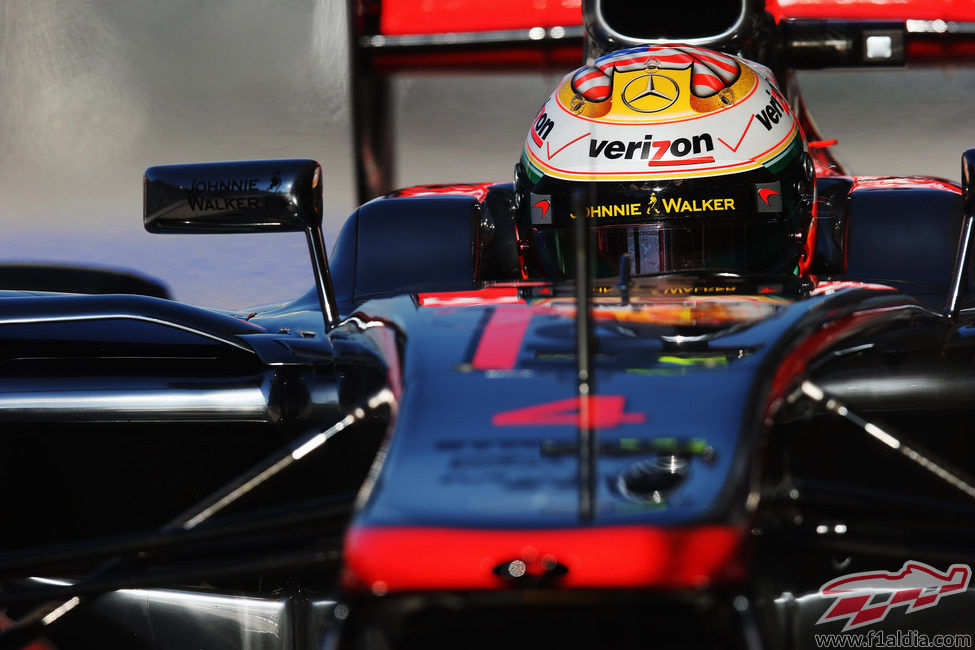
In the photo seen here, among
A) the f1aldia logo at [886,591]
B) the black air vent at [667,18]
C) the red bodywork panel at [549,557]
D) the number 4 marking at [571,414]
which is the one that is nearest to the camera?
the red bodywork panel at [549,557]

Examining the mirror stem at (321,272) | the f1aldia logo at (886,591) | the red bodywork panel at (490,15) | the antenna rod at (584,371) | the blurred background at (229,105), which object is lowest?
the blurred background at (229,105)

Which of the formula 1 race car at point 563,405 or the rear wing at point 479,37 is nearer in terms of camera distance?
the formula 1 race car at point 563,405

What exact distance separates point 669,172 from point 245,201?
2.65 feet

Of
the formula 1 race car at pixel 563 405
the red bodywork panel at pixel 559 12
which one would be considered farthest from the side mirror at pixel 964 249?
A: the red bodywork panel at pixel 559 12

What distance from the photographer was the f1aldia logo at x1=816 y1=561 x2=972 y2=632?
7.34 feet

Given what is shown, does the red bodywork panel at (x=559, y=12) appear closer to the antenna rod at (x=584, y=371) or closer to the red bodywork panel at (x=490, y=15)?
the red bodywork panel at (x=490, y=15)

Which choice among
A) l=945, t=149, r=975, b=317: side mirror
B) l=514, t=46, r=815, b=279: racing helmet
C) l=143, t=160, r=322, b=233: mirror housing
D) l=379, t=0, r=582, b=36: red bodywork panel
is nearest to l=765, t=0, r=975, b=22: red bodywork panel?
l=379, t=0, r=582, b=36: red bodywork panel

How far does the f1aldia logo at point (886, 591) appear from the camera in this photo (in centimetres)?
224

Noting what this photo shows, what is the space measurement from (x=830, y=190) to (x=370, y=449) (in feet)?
4.59

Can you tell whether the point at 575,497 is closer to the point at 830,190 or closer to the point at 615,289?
the point at 615,289

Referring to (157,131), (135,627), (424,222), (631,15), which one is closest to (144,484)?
(135,627)

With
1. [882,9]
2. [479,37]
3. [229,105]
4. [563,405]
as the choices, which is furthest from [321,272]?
[229,105]

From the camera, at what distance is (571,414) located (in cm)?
138

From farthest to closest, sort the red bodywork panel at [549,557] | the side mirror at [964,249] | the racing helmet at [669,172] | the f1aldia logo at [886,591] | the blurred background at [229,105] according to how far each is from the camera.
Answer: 1. the blurred background at [229,105]
2. the racing helmet at [669,172]
3. the f1aldia logo at [886,591]
4. the side mirror at [964,249]
5. the red bodywork panel at [549,557]
